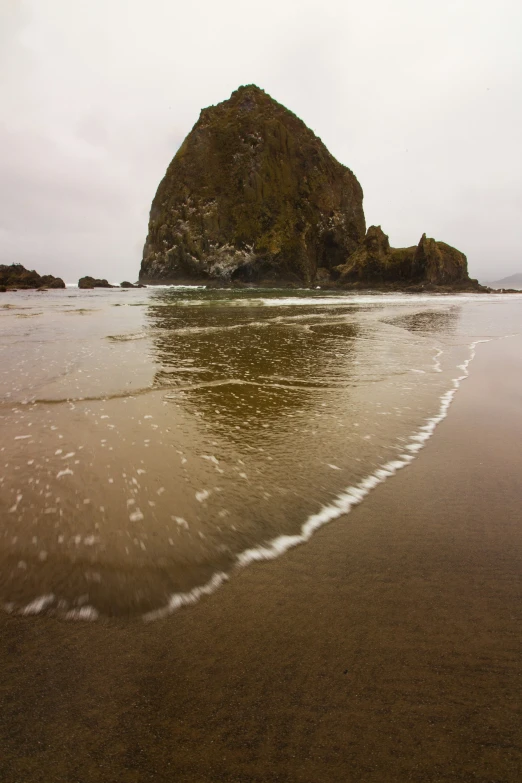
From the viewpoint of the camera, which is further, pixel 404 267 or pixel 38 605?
pixel 404 267

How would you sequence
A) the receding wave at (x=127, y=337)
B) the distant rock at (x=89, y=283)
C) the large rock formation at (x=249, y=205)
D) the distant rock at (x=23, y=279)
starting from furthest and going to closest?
1. the large rock formation at (x=249, y=205)
2. the distant rock at (x=89, y=283)
3. the distant rock at (x=23, y=279)
4. the receding wave at (x=127, y=337)

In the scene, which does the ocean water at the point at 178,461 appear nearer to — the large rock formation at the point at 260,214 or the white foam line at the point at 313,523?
the white foam line at the point at 313,523

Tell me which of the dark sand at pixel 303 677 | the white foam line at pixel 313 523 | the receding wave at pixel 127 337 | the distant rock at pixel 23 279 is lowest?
the dark sand at pixel 303 677

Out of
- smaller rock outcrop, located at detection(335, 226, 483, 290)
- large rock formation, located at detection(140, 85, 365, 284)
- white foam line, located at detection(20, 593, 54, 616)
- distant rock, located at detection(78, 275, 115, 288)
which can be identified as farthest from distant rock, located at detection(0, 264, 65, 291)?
white foam line, located at detection(20, 593, 54, 616)

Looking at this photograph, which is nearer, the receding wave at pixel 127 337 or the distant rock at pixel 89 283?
the receding wave at pixel 127 337

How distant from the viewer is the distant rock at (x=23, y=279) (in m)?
52.6

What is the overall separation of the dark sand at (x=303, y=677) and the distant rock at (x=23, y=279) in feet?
198

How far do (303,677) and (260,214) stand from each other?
263 ft

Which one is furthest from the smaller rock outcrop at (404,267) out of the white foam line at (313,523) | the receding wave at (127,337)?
the white foam line at (313,523)

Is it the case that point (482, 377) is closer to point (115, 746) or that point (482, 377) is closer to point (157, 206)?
point (115, 746)

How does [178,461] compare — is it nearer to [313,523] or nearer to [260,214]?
[313,523]

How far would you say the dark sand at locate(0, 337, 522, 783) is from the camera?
1.15m

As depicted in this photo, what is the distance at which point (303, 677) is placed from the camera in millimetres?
1402

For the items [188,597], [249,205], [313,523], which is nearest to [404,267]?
A: [249,205]
